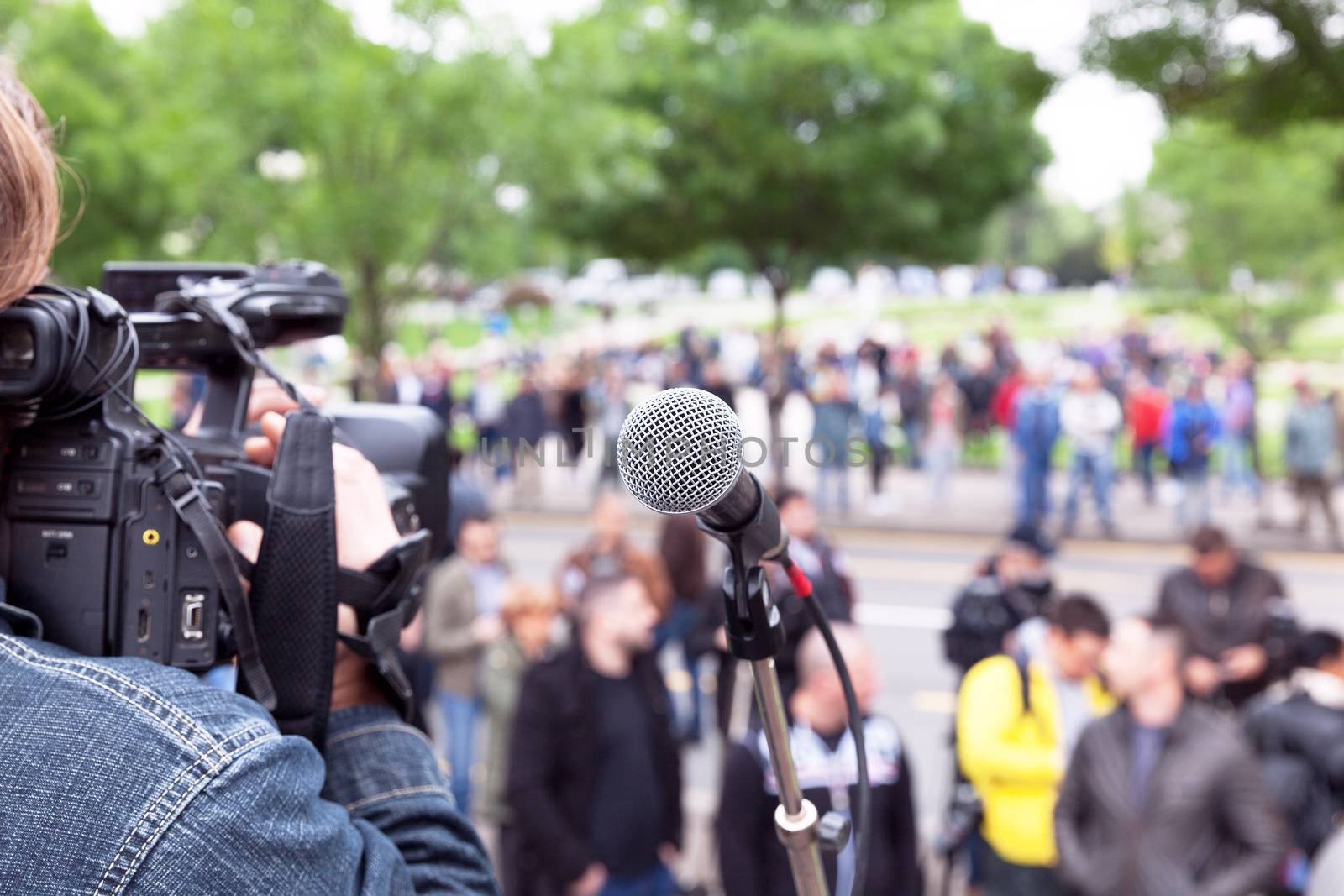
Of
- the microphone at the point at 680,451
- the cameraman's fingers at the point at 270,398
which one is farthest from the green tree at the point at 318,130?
the microphone at the point at 680,451

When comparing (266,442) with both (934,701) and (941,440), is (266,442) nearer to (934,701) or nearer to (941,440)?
(934,701)

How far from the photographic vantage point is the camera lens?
50.4 inches

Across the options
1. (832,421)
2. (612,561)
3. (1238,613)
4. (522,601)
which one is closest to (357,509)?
(522,601)

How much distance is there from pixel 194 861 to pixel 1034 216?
231 feet

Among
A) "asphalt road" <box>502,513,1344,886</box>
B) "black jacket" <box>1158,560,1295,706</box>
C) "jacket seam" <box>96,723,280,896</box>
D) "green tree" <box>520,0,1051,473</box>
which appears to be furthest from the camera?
"green tree" <box>520,0,1051,473</box>

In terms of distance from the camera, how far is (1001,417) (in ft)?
58.5

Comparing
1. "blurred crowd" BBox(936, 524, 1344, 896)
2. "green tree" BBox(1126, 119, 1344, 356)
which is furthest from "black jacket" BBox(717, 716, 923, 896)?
"green tree" BBox(1126, 119, 1344, 356)

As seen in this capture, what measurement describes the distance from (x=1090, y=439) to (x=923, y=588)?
3557 mm

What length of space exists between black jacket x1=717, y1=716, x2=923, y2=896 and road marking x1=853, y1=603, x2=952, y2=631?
22.9ft

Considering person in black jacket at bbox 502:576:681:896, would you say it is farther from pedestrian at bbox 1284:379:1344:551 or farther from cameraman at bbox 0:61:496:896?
pedestrian at bbox 1284:379:1344:551

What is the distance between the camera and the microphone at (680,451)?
3.95ft

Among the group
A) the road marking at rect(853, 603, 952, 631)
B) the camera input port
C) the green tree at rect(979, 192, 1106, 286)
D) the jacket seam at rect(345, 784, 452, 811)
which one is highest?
the green tree at rect(979, 192, 1106, 286)

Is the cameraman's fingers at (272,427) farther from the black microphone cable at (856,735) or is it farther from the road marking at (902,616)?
the road marking at (902,616)

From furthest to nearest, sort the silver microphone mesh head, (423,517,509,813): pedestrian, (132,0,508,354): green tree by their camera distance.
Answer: (132,0,508,354): green tree → (423,517,509,813): pedestrian → the silver microphone mesh head
